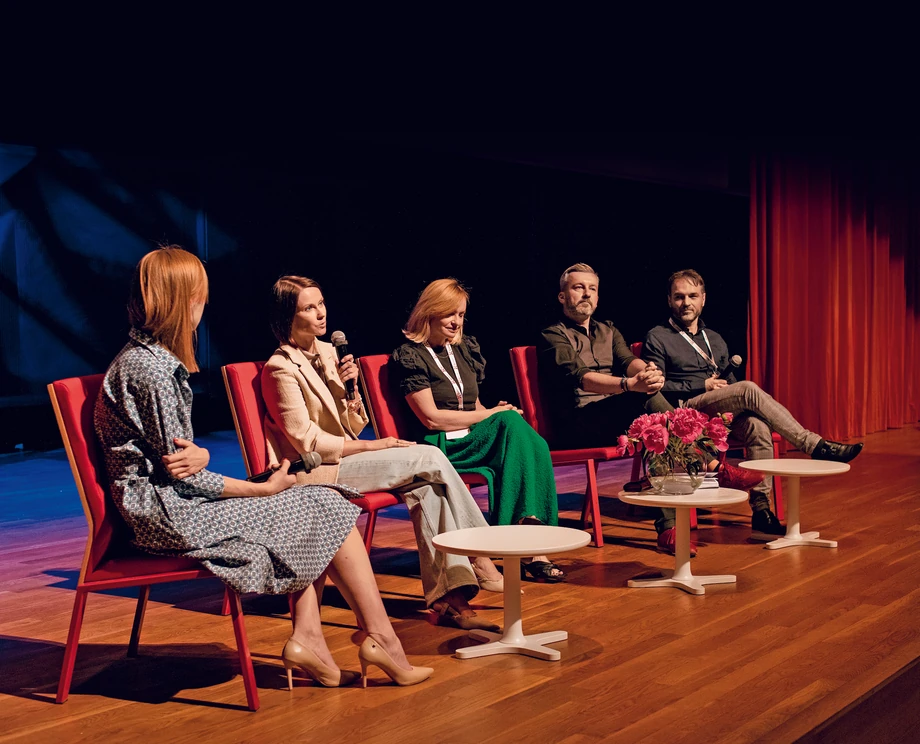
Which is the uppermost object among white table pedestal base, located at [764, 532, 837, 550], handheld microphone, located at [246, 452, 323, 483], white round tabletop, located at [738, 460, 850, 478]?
handheld microphone, located at [246, 452, 323, 483]

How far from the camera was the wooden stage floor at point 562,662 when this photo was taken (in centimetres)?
241

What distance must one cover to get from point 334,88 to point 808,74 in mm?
2952

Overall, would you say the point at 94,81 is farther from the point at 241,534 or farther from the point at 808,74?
the point at 241,534

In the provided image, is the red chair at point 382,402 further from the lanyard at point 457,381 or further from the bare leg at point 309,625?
the bare leg at point 309,625

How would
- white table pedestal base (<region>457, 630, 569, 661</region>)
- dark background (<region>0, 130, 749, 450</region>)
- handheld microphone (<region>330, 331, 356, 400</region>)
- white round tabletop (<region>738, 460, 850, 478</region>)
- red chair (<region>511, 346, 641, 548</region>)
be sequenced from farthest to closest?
dark background (<region>0, 130, 749, 450</region>), red chair (<region>511, 346, 641, 548</region>), white round tabletop (<region>738, 460, 850, 478</region>), handheld microphone (<region>330, 331, 356, 400</region>), white table pedestal base (<region>457, 630, 569, 661</region>)

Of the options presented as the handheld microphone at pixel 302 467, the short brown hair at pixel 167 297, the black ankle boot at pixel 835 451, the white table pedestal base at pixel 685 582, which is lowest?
the white table pedestal base at pixel 685 582

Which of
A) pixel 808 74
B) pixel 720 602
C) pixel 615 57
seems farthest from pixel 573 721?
pixel 808 74

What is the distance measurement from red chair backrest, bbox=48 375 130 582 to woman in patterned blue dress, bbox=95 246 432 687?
0.15ft

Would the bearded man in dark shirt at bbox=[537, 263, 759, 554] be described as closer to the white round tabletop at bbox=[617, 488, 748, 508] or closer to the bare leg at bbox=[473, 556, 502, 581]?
the white round tabletop at bbox=[617, 488, 748, 508]

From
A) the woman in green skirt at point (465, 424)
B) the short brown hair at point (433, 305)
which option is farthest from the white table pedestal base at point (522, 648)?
the short brown hair at point (433, 305)

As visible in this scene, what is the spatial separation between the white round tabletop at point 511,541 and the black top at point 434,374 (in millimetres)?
891

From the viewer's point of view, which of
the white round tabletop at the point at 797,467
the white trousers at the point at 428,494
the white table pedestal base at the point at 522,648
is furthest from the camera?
the white round tabletop at the point at 797,467

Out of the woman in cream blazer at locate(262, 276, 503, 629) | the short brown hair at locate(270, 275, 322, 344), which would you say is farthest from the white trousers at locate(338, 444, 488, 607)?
the short brown hair at locate(270, 275, 322, 344)

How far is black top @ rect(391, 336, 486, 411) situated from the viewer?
389cm
